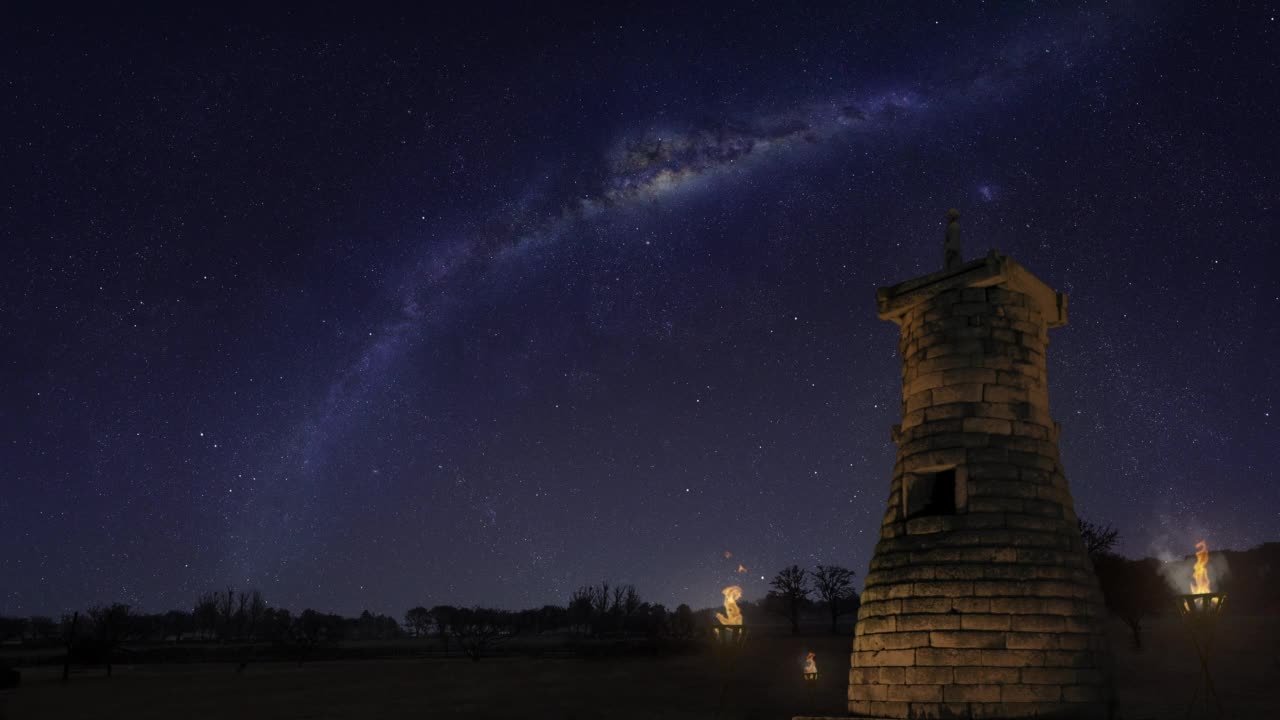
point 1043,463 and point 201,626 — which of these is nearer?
point 1043,463

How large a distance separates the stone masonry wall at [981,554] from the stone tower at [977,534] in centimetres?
2

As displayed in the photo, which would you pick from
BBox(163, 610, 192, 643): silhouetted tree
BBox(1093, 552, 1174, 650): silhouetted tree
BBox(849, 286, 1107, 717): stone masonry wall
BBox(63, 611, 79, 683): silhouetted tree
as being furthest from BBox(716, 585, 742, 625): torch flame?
BBox(163, 610, 192, 643): silhouetted tree

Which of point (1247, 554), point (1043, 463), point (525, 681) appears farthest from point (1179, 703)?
point (1247, 554)

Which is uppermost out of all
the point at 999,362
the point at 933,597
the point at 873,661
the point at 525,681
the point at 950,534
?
the point at 999,362

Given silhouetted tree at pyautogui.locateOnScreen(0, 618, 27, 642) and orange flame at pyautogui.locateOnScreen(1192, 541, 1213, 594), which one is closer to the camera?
orange flame at pyautogui.locateOnScreen(1192, 541, 1213, 594)

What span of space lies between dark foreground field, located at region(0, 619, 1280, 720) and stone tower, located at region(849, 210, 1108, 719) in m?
13.0

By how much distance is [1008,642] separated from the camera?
14766 millimetres

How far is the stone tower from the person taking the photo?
48.4 ft

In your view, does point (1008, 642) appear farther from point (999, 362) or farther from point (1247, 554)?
point (1247, 554)

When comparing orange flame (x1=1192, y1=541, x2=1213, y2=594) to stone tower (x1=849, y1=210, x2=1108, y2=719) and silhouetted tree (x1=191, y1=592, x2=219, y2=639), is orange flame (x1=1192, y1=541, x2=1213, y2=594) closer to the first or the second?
stone tower (x1=849, y1=210, x2=1108, y2=719)

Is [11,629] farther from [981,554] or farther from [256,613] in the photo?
[981,554]

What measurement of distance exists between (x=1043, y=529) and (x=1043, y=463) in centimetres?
132

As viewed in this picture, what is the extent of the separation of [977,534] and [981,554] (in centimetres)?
35

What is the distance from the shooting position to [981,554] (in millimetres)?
15539
